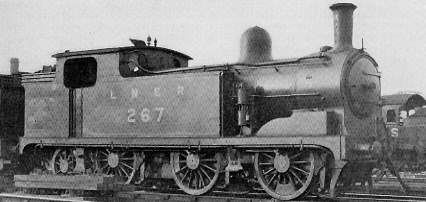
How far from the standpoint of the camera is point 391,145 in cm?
1025

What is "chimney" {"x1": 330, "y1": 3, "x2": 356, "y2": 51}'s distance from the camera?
31.8 feet

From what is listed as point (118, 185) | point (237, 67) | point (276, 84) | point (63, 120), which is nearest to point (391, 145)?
point (276, 84)

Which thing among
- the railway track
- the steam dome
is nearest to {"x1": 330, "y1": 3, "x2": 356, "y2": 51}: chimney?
the steam dome

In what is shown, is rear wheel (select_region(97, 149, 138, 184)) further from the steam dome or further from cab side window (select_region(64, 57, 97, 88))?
the steam dome

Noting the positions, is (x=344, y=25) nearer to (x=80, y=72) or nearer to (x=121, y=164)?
(x=121, y=164)

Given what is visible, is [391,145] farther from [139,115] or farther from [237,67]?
[139,115]

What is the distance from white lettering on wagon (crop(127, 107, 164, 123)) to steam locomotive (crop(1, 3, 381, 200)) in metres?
0.02

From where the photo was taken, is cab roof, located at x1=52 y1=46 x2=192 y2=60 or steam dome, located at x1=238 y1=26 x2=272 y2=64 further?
cab roof, located at x1=52 y1=46 x2=192 y2=60

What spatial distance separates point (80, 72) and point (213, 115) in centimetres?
409

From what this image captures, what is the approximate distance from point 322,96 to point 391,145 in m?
1.90

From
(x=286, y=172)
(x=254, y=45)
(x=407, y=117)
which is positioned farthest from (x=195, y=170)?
(x=407, y=117)

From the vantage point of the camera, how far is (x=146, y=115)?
11.0m

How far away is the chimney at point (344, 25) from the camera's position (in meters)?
9.70

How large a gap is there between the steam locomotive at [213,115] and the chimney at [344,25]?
0.02 metres
